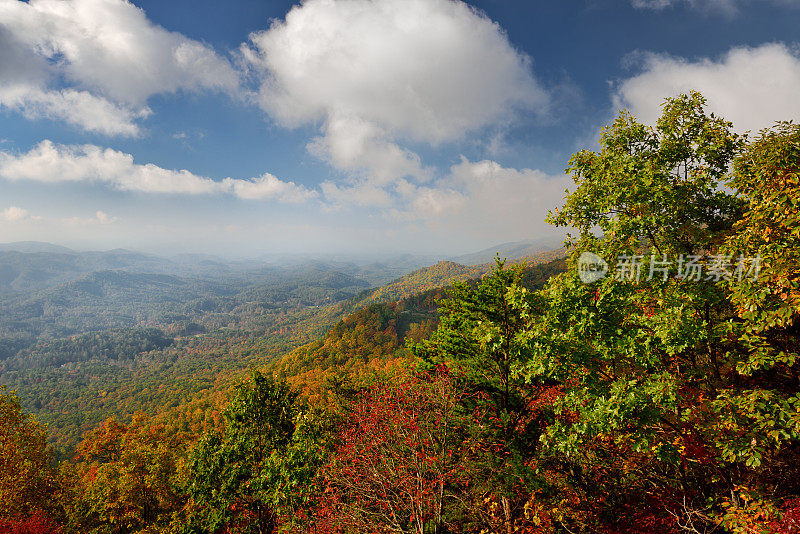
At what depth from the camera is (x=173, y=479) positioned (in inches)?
673

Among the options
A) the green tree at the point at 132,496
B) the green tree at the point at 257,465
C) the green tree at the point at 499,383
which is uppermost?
the green tree at the point at 499,383

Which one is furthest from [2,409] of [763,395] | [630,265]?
[763,395]

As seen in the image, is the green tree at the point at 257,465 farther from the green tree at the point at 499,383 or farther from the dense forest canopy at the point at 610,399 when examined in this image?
the green tree at the point at 499,383

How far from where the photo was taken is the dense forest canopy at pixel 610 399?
660 centimetres

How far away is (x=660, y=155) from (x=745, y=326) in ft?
15.4

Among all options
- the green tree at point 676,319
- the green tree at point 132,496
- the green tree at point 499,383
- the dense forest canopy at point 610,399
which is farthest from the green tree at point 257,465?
the green tree at point 676,319

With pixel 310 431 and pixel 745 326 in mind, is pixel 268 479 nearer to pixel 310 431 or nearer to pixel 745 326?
pixel 310 431

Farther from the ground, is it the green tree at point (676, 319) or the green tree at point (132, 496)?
the green tree at point (676, 319)

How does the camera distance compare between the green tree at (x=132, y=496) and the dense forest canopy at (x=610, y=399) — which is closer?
the dense forest canopy at (x=610, y=399)

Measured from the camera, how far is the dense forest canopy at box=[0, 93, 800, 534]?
260 inches

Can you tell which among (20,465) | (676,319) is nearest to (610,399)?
(676,319)

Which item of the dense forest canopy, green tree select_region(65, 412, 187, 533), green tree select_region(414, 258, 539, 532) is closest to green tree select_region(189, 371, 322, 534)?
the dense forest canopy

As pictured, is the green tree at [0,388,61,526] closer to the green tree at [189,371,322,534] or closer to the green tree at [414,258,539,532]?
the green tree at [189,371,322,534]

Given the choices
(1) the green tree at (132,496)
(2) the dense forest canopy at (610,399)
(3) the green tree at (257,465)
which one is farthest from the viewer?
(1) the green tree at (132,496)
